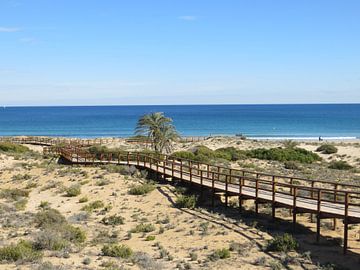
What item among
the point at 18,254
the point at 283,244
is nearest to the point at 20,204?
the point at 18,254

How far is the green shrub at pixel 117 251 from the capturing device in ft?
48.0

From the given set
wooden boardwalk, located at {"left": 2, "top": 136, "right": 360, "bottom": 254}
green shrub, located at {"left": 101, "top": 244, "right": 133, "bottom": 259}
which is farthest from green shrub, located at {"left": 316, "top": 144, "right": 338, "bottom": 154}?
green shrub, located at {"left": 101, "top": 244, "right": 133, "bottom": 259}

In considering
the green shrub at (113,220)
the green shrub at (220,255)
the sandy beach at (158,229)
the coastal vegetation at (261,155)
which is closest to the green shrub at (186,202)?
the sandy beach at (158,229)

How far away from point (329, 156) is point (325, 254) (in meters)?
36.3

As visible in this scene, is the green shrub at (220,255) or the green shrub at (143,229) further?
the green shrub at (143,229)

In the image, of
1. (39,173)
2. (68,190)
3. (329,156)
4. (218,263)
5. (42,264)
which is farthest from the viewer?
(329,156)

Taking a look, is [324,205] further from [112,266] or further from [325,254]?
[112,266]

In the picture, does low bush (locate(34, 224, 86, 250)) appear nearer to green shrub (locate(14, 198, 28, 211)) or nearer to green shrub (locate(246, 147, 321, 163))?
green shrub (locate(14, 198, 28, 211))

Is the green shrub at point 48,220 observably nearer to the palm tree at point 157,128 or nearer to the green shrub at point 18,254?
the green shrub at point 18,254

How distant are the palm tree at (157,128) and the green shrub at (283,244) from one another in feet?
90.7

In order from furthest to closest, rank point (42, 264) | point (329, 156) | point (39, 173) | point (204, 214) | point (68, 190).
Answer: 1. point (329, 156)
2. point (39, 173)
3. point (68, 190)
4. point (204, 214)
5. point (42, 264)

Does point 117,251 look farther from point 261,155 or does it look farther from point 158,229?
point 261,155

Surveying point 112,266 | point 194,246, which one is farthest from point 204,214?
point 112,266

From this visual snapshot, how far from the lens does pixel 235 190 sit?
71.3ft
